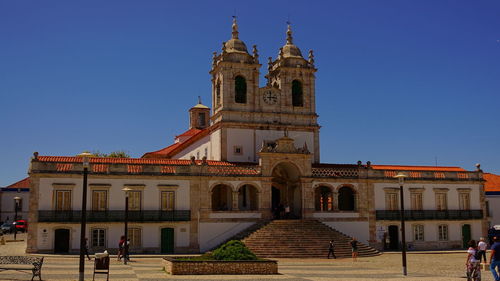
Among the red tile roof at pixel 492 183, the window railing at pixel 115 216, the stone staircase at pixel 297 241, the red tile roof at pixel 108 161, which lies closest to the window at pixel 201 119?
the red tile roof at pixel 108 161

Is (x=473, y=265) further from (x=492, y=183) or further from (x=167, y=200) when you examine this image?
(x=492, y=183)

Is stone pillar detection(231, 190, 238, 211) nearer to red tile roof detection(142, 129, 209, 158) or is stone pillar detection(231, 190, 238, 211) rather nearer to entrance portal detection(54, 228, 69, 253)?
red tile roof detection(142, 129, 209, 158)

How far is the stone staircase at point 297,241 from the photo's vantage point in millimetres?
33375

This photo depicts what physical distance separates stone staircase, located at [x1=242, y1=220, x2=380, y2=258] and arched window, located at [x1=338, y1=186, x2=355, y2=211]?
16.8 feet

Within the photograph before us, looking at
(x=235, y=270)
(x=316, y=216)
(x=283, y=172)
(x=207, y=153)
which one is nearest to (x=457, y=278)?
(x=235, y=270)

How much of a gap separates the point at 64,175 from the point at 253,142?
1343cm

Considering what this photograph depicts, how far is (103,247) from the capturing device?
→ 3481 cm

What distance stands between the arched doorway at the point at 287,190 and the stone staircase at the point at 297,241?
3113 millimetres

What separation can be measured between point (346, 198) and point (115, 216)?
667 inches

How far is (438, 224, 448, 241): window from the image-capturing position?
4206 cm

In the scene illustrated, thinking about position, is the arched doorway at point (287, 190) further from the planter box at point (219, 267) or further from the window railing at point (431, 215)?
the planter box at point (219, 267)

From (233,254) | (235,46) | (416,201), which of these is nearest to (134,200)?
(235,46)

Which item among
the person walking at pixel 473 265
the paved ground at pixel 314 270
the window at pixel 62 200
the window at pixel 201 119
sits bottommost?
the paved ground at pixel 314 270

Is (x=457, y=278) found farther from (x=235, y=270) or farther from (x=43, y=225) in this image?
(x=43, y=225)
